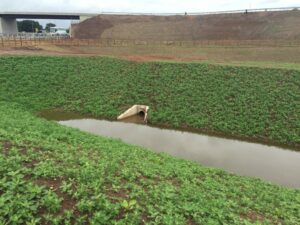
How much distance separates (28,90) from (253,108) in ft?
48.4

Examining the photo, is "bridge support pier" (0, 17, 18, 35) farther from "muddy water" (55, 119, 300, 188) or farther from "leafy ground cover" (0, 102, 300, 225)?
"leafy ground cover" (0, 102, 300, 225)

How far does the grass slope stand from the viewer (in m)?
16.8

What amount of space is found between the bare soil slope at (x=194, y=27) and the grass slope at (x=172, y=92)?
28.9 metres

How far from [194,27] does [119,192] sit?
52465 mm

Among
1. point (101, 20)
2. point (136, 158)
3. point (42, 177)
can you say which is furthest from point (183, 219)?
point (101, 20)

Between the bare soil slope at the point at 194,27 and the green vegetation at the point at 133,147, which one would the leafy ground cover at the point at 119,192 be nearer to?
the green vegetation at the point at 133,147

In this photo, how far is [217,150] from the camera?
1409cm

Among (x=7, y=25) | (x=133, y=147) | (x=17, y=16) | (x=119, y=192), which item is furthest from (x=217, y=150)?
(x=7, y=25)

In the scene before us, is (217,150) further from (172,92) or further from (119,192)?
(119,192)

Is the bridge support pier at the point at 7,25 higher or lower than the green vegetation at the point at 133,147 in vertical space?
higher

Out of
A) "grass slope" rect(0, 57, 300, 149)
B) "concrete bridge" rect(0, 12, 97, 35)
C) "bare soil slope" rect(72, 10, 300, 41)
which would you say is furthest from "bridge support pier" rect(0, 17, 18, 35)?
"grass slope" rect(0, 57, 300, 149)

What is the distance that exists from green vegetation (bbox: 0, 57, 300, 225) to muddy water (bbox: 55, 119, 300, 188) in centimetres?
133

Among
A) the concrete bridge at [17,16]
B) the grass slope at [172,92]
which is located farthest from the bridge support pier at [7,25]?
the grass slope at [172,92]

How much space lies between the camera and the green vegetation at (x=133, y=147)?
5.33m
